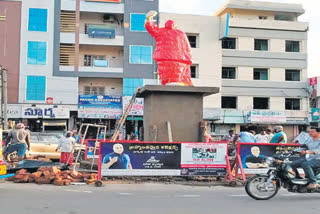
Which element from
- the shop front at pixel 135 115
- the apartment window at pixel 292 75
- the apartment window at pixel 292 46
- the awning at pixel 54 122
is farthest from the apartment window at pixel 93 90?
the apartment window at pixel 292 46

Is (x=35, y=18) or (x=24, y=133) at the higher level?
(x=35, y=18)

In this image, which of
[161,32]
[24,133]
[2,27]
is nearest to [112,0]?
[2,27]

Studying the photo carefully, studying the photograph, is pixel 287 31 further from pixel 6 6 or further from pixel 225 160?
pixel 225 160

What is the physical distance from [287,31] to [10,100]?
87.9 feet

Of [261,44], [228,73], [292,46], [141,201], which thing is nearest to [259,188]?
[141,201]

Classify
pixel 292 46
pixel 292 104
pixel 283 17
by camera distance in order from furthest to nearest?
pixel 283 17 → pixel 292 46 → pixel 292 104

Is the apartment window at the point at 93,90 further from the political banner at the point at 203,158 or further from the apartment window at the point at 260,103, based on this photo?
the political banner at the point at 203,158

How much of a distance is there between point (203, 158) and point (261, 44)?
101ft

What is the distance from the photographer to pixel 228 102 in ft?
128

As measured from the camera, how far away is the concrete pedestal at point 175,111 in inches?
564

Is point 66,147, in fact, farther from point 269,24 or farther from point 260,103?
point 269,24

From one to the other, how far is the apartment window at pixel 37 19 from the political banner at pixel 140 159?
2595 centimetres

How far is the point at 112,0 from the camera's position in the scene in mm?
35469

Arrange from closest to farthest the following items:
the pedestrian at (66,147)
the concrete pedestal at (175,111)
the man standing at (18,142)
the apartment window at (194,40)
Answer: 1. the man standing at (18,142)
2. the pedestrian at (66,147)
3. the concrete pedestal at (175,111)
4. the apartment window at (194,40)
